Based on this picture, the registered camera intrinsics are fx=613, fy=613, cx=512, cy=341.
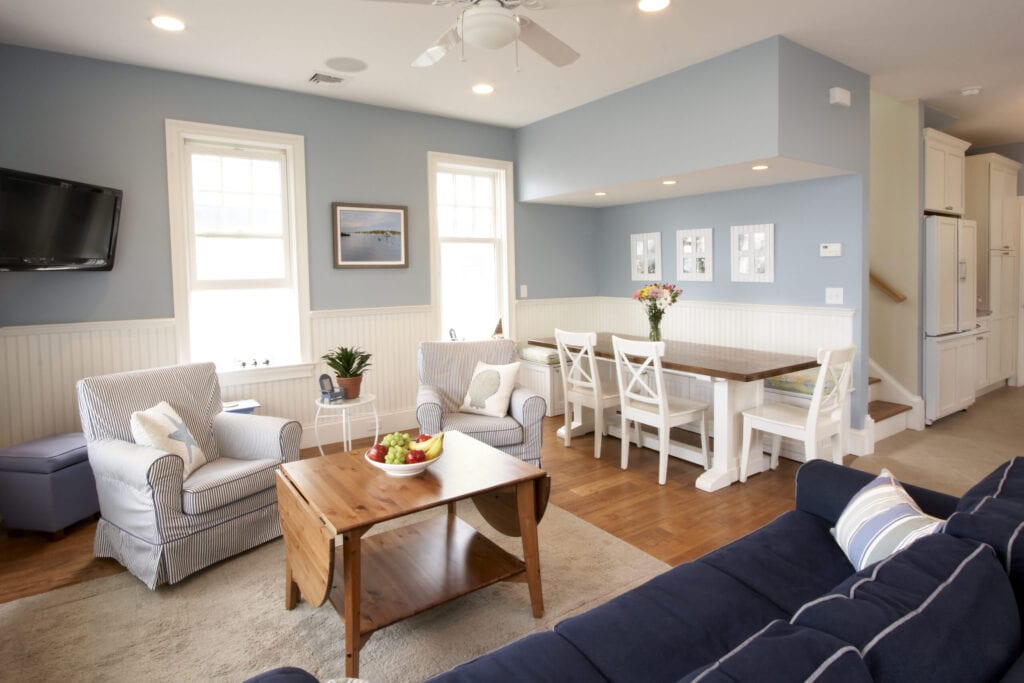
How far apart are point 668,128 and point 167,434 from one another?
139 inches

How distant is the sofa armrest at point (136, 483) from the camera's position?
2646 millimetres

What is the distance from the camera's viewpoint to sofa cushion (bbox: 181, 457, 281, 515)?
2736 mm

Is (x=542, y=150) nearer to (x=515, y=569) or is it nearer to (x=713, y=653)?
(x=515, y=569)

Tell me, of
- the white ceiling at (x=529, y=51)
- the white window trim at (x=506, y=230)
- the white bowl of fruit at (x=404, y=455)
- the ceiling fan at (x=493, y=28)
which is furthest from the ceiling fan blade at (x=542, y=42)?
the white window trim at (x=506, y=230)

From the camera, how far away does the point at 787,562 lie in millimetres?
1874

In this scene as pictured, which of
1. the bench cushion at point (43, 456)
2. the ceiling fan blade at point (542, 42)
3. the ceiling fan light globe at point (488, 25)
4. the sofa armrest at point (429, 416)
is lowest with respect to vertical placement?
the bench cushion at point (43, 456)

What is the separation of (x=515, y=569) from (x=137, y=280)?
3.15 meters

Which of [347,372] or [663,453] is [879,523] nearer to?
[663,453]

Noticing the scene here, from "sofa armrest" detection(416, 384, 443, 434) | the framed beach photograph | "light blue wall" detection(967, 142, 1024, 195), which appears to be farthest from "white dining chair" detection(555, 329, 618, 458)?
"light blue wall" detection(967, 142, 1024, 195)

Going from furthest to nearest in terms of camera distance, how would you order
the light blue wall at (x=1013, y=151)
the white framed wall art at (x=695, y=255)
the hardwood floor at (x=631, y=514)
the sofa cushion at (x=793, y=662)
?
the light blue wall at (x=1013, y=151) < the white framed wall art at (x=695, y=255) < the hardwood floor at (x=631, y=514) < the sofa cushion at (x=793, y=662)

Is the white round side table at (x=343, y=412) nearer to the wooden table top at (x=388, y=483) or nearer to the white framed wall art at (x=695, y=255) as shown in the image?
the wooden table top at (x=388, y=483)

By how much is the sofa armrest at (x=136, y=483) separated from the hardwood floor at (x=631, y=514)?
330 millimetres

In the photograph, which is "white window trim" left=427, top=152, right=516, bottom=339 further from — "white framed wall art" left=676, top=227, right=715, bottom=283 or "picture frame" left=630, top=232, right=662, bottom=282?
"white framed wall art" left=676, top=227, right=715, bottom=283

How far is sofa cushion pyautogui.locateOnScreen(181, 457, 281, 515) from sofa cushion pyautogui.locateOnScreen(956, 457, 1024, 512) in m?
2.79
